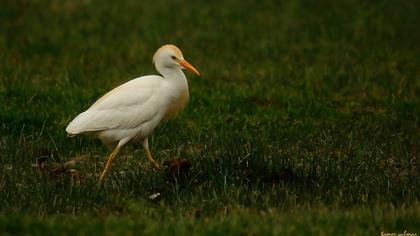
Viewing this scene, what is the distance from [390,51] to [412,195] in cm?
608

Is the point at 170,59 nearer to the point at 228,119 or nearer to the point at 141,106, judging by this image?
the point at 141,106

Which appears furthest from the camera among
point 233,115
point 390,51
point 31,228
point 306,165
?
point 390,51

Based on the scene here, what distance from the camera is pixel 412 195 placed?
6.46 meters

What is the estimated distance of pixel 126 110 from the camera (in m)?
7.24

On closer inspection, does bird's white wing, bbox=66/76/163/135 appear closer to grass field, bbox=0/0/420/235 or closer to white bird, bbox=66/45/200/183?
white bird, bbox=66/45/200/183

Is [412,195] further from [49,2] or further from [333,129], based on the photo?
[49,2]

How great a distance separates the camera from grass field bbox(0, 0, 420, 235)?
20.0 feet

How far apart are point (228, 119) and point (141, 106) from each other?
230 cm

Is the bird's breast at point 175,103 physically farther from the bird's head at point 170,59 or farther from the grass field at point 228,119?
the grass field at point 228,119

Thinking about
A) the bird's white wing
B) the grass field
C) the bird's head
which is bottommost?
the grass field

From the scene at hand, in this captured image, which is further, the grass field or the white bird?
the white bird

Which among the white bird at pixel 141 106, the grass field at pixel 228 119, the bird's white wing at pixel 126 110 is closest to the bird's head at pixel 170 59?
the white bird at pixel 141 106

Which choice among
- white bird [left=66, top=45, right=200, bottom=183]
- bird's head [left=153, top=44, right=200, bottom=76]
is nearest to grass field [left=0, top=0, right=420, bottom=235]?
white bird [left=66, top=45, right=200, bottom=183]

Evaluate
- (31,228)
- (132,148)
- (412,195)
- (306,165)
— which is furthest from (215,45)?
(31,228)
